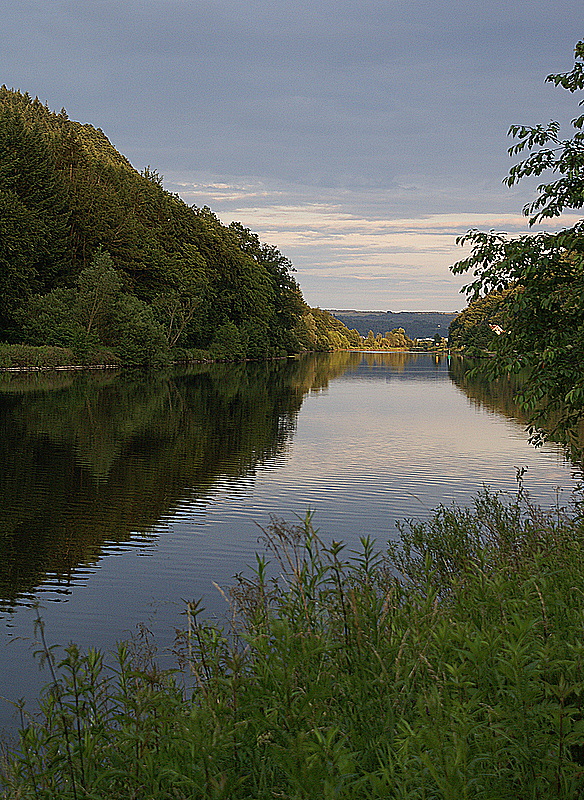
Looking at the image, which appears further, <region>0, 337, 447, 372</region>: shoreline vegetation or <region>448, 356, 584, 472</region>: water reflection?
<region>0, 337, 447, 372</region>: shoreline vegetation

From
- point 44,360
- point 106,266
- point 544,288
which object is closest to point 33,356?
point 44,360

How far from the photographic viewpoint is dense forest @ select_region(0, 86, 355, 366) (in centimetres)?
6094

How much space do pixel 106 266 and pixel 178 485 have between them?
50434mm

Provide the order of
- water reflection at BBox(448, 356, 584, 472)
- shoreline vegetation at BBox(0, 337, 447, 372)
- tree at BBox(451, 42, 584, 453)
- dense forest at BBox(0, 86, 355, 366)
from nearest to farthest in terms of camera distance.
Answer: tree at BBox(451, 42, 584, 453) → water reflection at BBox(448, 356, 584, 472) → shoreline vegetation at BBox(0, 337, 447, 372) → dense forest at BBox(0, 86, 355, 366)

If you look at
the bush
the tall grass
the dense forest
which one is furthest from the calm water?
the dense forest

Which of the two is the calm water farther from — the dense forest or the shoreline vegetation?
the dense forest

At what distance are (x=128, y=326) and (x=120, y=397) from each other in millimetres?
27322

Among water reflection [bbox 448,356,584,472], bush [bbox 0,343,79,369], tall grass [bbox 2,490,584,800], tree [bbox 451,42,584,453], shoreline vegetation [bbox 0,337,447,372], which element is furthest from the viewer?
shoreline vegetation [bbox 0,337,447,372]

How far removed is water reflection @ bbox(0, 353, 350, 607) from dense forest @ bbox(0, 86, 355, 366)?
16.8 meters

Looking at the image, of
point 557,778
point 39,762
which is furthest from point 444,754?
point 39,762

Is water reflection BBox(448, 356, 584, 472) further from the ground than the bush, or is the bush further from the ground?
the bush

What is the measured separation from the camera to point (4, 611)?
10.2 m

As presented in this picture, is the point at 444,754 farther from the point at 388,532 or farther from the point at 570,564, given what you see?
the point at 388,532

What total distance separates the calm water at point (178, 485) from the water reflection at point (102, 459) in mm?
Answer: 53
